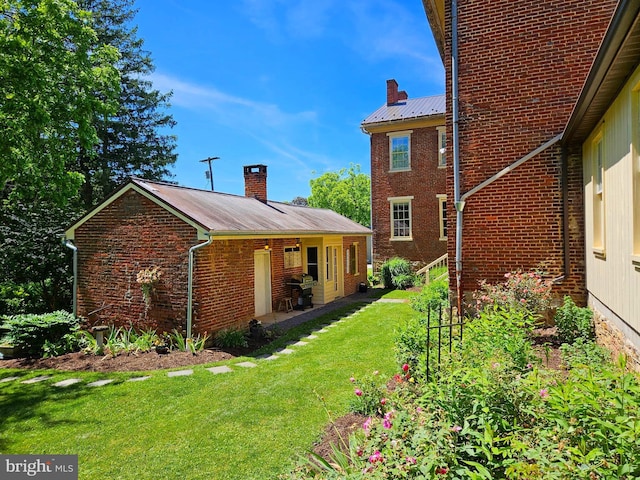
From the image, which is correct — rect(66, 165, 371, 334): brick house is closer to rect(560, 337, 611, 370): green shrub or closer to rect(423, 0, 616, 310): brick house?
rect(423, 0, 616, 310): brick house

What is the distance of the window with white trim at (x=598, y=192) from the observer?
593 cm

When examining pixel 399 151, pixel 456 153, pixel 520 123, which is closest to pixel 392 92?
pixel 399 151

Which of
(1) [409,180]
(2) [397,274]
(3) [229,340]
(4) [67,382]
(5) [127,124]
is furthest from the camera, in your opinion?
(5) [127,124]

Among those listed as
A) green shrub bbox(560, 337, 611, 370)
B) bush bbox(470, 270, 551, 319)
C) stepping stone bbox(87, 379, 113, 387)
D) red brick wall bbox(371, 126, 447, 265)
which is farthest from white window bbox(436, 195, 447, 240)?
stepping stone bbox(87, 379, 113, 387)

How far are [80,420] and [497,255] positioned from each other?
786 centimetres

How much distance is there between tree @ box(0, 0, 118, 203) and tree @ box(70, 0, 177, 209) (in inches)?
396

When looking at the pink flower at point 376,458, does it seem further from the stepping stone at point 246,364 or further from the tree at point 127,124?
the tree at point 127,124

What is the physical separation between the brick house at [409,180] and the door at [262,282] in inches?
356

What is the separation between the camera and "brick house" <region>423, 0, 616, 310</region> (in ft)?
25.7

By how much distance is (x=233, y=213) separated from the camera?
11.3 meters

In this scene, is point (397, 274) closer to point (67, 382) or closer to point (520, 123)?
point (520, 123)

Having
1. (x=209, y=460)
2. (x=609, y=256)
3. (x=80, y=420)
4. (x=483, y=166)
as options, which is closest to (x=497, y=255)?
(x=483, y=166)

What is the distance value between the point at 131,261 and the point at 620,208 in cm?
966

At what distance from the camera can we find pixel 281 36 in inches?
486
